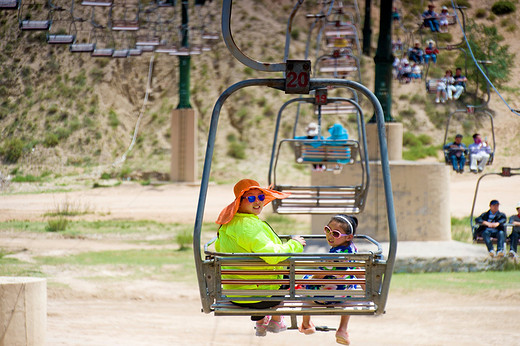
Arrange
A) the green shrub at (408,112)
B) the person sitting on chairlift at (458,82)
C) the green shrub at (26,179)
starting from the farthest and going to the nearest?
the green shrub at (408,112) → the person sitting on chairlift at (458,82) → the green shrub at (26,179)

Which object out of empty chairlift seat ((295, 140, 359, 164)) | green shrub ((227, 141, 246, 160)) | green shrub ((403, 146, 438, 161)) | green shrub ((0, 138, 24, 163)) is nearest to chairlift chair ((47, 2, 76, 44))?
green shrub ((0, 138, 24, 163))

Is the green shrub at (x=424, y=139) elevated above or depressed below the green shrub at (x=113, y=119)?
below

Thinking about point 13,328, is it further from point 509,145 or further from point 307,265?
point 509,145

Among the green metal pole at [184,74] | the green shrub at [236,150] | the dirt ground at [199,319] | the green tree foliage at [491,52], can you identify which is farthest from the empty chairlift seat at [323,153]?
the green shrub at [236,150]

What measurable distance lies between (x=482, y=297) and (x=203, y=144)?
15474mm

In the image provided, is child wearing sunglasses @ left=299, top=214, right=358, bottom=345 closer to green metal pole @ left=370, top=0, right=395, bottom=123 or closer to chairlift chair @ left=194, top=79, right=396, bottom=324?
chairlift chair @ left=194, top=79, right=396, bottom=324

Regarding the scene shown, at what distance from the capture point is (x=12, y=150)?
47.9ft

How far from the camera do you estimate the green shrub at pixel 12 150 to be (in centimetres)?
1416

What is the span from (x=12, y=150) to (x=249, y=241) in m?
12.0

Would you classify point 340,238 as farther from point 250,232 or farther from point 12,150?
point 12,150

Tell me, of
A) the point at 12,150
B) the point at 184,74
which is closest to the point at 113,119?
the point at 184,74

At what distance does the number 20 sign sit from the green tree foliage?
13663 millimetres

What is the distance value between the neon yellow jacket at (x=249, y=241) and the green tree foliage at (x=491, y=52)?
13702mm

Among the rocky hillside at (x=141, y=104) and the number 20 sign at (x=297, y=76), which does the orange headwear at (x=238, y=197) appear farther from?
the rocky hillside at (x=141, y=104)
